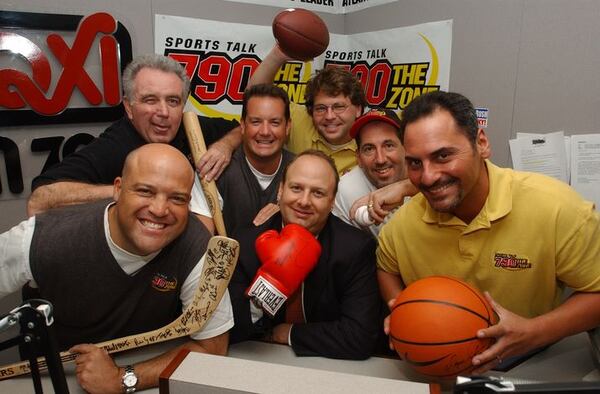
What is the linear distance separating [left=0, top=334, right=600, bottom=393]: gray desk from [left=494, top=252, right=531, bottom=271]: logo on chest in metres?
0.32

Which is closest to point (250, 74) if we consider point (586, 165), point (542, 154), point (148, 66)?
point (148, 66)

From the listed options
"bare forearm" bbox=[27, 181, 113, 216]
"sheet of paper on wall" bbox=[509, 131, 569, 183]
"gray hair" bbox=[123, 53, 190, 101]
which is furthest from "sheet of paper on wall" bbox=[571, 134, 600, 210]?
"bare forearm" bbox=[27, 181, 113, 216]

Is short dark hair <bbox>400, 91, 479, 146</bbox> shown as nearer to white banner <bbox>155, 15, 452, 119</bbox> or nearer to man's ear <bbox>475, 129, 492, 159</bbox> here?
man's ear <bbox>475, 129, 492, 159</bbox>

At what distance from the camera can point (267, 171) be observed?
2.42 meters

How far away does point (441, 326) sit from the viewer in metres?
1.29

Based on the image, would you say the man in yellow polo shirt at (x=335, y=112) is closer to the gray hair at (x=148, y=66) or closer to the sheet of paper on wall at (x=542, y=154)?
the gray hair at (x=148, y=66)

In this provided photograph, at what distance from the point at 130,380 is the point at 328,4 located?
10.8 ft

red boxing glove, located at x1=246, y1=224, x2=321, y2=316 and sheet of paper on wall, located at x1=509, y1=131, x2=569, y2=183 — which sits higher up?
sheet of paper on wall, located at x1=509, y1=131, x2=569, y2=183

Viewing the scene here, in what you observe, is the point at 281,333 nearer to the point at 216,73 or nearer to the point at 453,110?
the point at 453,110

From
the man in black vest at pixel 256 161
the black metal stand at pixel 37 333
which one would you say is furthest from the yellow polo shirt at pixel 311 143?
the black metal stand at pixel 37 333

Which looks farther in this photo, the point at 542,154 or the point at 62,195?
the point at 542,154

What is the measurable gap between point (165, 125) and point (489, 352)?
1775 mm

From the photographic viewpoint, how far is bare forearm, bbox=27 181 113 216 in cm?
193

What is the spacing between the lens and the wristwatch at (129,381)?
4.58 feet
